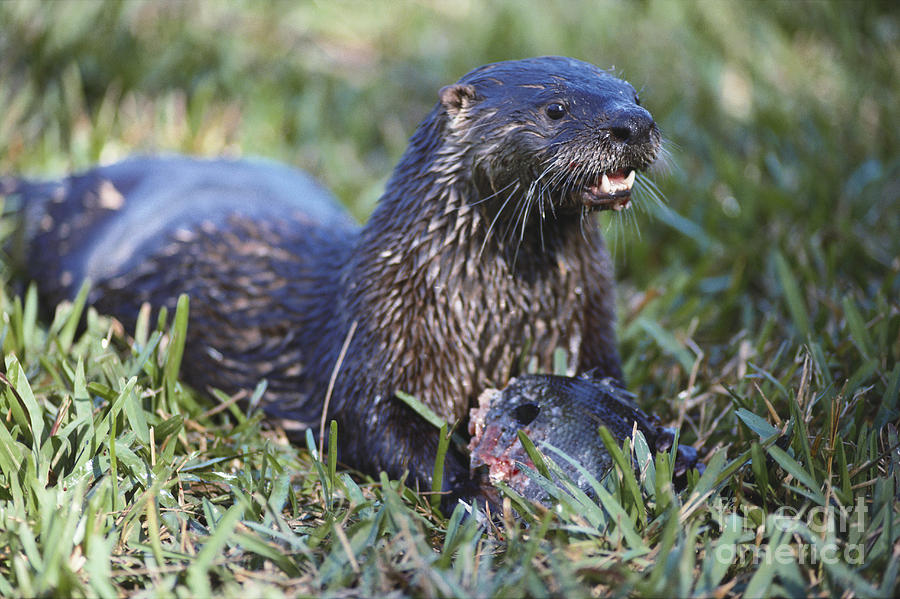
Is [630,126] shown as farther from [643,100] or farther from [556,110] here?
[643,100]

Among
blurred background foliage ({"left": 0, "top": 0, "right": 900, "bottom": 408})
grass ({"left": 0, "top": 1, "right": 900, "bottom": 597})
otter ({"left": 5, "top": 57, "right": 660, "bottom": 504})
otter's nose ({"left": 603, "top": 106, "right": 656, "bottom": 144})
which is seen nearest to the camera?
grass ({"left": 0, "top": 1, "right": 900, "bottom": 597})

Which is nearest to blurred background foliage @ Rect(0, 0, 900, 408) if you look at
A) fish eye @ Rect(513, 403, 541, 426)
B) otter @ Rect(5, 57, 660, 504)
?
otter @ Rect(5, 57, 660, 504)

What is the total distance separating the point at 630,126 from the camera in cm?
202

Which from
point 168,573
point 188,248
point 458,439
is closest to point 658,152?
point 458,439

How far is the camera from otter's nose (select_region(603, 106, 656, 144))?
6.65ft

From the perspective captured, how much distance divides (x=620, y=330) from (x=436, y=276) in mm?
1008

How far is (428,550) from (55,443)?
0.89m

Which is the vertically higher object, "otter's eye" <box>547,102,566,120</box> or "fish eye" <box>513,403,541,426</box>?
"otter's eye" <box>547,102,566,120</box>

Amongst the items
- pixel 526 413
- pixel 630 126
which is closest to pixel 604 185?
pixel 630 126

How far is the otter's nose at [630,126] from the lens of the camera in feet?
6.65

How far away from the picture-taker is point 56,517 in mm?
1701

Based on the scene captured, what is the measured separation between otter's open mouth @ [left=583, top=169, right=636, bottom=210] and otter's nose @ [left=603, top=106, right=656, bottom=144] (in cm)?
11

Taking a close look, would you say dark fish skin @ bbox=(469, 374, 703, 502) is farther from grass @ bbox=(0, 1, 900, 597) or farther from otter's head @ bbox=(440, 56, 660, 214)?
otter's head @ bbox=(440, 56, 660, 214)

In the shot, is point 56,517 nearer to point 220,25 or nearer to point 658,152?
point 658,152
